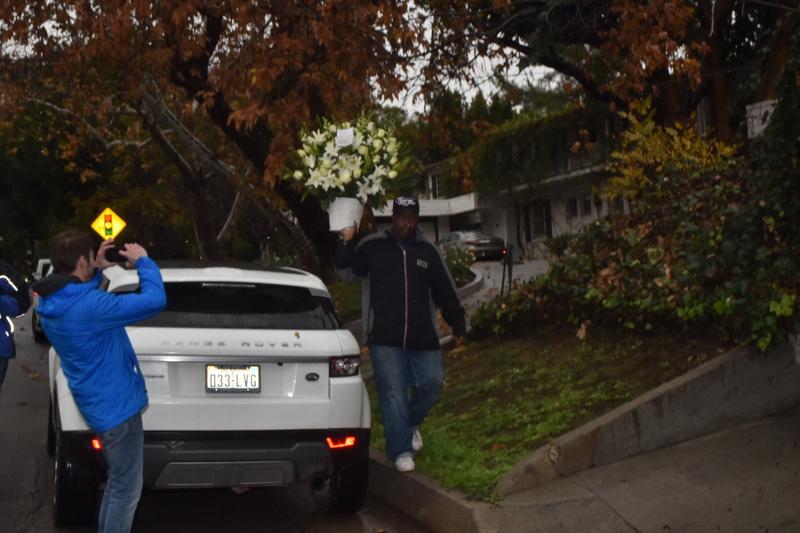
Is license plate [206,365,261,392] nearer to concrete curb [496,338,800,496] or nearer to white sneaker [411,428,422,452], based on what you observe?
concrete curb [496,338,800,496]

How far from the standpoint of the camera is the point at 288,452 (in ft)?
19.7

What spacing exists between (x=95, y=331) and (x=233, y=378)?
51.5 inches

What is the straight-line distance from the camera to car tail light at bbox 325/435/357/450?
6.16m

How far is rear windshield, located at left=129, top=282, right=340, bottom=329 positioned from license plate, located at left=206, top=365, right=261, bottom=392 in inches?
11.4

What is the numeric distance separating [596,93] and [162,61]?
315 inches

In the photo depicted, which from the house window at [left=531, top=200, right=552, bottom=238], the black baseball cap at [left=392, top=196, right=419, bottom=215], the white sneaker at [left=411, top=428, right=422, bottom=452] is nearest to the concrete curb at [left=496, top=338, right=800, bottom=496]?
the white sneaker at [left=411, top=428, right=422, bottom=452]

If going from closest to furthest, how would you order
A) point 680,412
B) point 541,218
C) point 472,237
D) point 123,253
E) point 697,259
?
point 123,253 < point 680,412 < point 697,259 < point 472,237 < point 541,218

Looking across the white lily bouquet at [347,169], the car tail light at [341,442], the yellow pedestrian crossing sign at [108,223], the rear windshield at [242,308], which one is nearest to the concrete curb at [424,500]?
the car tail light at [341,442]

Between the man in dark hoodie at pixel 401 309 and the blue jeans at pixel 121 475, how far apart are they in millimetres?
2483

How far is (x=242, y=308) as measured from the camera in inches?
249

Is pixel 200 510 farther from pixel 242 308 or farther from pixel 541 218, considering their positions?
pixel 541 218

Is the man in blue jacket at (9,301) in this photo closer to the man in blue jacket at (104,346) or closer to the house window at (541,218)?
the man in blue jacket at (104,346)

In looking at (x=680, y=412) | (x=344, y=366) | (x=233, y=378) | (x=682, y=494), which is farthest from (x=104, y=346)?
(x=680, y=412)

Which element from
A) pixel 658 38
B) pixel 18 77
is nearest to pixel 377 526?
pixel 658 38
